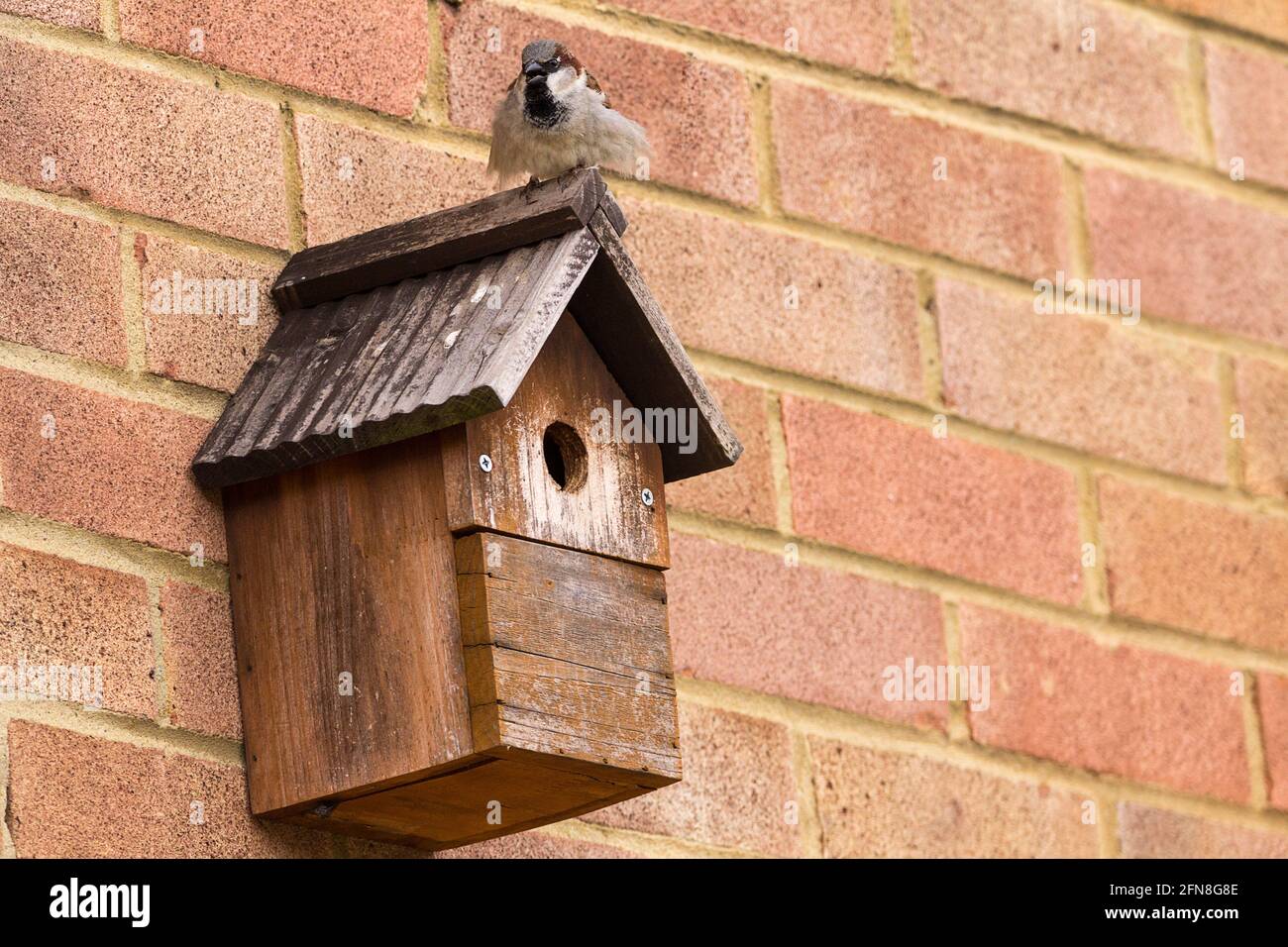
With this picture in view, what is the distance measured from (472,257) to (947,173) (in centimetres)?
118

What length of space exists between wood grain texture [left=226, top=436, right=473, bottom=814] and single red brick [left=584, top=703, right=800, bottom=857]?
1.89 ft

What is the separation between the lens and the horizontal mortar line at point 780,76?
296cm

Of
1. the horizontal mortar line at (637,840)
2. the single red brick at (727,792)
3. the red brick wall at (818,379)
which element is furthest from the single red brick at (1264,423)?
the horizontal mortar line at (637,840)

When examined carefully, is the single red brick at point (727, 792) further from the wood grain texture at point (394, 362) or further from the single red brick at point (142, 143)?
the single red brick at point (142, 143)

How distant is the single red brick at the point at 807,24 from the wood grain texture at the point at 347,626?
1070 mm

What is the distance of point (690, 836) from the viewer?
10.6 feet

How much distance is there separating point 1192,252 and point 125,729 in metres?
2.07

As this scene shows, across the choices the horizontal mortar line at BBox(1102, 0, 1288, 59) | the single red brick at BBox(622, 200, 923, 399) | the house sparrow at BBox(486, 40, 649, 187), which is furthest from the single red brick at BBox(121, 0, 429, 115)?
the horizontal mortar line at BBox(1102, 0, 1288, 59)

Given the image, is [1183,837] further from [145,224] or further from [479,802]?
[145,224]

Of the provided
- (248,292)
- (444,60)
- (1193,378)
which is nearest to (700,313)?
(444,60)

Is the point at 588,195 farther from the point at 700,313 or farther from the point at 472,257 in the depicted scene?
the point at 700,313

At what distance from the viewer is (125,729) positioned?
2.74 meters

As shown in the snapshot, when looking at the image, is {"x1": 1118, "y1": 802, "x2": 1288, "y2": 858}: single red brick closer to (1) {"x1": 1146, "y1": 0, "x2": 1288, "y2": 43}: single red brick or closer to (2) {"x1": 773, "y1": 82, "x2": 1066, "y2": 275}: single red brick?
(2) {"x1": 773, "y1": 82, "x2": 1066, "y2": 275}: single red brick

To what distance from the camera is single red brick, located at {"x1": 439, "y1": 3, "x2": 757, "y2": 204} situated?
331cm
